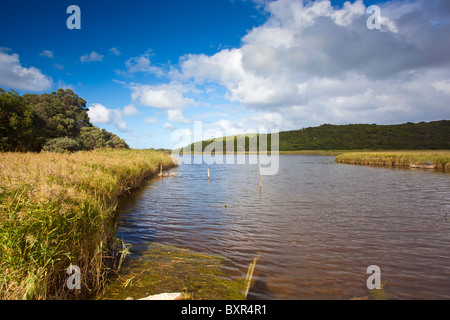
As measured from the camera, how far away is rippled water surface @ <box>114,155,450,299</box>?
18.2 feet

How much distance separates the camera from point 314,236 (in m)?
8.80

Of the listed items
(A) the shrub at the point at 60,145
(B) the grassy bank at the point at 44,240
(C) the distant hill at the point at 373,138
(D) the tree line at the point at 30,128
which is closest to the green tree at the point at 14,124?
(D) the tree line at the point at 30,128

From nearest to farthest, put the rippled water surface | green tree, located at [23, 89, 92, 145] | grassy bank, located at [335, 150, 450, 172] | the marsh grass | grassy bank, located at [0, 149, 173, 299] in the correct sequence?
grassy bank, located at [0, 149, 173, 299]
the marsh grass
the rippled water surface
green tree, located at [23, 89, 92, 145]
grassy bank, located at [335, 150, 450, 172]

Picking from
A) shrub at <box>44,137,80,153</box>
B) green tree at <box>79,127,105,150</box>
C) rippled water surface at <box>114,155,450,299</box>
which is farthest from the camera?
green tree at <box>79,127,105,150</box>

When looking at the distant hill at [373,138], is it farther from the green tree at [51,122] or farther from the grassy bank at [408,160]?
the green tree at [51,122]

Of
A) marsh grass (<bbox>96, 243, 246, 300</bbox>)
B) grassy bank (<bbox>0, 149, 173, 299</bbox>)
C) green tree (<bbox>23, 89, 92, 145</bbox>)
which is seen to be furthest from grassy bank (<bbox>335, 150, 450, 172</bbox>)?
green tree (<bbox>23, 89, 92, 145</bbox>)

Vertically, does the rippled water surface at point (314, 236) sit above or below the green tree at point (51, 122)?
below

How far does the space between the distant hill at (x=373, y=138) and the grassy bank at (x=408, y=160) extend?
209 ft

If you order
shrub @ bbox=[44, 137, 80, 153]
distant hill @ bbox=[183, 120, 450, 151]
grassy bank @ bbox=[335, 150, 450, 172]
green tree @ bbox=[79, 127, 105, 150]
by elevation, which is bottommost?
grassy bank @ bbox=[335, 150, 450, 172]

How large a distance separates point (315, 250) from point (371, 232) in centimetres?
339

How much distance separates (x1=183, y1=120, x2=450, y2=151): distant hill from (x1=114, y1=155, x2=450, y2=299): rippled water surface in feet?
339

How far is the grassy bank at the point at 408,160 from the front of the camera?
32.8 meters

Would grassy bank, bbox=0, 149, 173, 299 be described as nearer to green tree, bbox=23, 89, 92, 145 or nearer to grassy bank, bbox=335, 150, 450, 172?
green tree, bbox=23, 89, 92, 145

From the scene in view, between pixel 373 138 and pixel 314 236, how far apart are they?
126 meters
